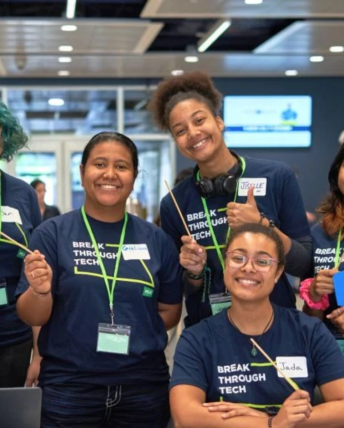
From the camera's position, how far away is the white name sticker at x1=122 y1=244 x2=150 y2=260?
8.41 ft

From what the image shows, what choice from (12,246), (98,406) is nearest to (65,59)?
(12,246)

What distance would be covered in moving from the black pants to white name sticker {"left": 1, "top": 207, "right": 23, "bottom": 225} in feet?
1.64

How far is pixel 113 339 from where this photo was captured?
8.02ft

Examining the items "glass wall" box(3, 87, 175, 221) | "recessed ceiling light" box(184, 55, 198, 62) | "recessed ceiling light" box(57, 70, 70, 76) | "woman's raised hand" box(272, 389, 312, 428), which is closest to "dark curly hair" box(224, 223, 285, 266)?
"woman's raised hand" box(272, 389, 312, 428)

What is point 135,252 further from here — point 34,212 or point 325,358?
point 325,358

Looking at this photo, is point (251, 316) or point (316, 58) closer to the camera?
point (251, 316)

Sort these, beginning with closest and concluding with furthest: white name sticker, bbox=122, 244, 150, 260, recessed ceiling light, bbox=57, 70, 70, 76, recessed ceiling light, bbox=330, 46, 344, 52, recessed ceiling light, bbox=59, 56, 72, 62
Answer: white name sticker, bbox=122, 244, 150, 260
recessed ceiling light, bbox=330, 46, 344, 52
recessed ceiling light, bbox=59, 56, 72, 62
recessed ceiling light, bbox=57, 70, 70, 76

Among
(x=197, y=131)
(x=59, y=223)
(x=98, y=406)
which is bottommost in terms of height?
(x=98, y=406)

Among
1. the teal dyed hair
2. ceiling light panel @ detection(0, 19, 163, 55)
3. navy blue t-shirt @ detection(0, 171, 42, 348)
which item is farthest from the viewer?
ceiling light panel @ detection(0, 19, 163, 55)

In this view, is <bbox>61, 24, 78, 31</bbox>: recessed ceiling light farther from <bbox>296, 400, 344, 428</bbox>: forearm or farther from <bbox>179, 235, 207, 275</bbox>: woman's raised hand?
<bbox>296, 400, 344, 428</bbox>: forearm

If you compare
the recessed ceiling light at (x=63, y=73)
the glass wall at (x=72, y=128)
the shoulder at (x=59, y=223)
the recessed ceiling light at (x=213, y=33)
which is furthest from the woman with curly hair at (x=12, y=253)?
the glass wall at (x=72, y=128)

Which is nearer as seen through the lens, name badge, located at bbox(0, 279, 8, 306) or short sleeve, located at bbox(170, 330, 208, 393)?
short sleeve, located at bbox(170, 330, 208, 393)

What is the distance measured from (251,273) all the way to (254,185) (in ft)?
1.63

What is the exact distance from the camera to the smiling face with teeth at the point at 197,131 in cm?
274
